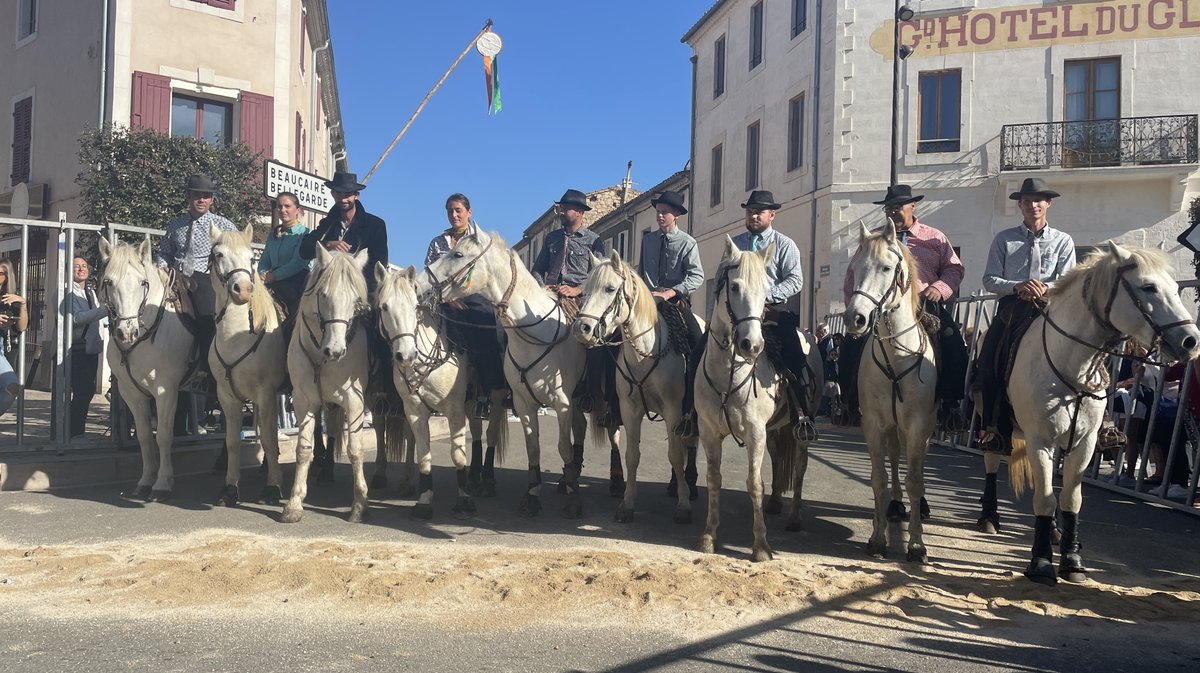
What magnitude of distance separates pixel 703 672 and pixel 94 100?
17.7 m

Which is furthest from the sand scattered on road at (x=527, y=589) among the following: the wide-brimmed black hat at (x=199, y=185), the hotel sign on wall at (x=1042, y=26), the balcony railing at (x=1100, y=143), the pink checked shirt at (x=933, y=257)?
the hotel sign on wall at (x=1042, y=26)

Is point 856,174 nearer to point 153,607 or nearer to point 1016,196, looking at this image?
point 1016,196

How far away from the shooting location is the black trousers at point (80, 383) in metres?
8.91

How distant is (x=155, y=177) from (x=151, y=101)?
11.9ft

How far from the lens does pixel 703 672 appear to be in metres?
3.74

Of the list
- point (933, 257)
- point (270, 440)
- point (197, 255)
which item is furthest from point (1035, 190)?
point (197, 255)

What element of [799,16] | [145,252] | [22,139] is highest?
[799,16]

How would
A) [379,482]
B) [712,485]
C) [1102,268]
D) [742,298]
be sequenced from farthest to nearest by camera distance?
[379,482]
[712,485]
[742,298]
[1102,268]

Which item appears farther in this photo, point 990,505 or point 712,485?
point 990,505

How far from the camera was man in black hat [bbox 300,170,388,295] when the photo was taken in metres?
8.05

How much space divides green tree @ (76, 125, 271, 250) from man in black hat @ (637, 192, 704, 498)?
29.7 ft

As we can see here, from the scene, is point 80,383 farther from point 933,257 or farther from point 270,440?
point 933,257

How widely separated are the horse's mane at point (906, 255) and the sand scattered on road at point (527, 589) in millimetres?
1785

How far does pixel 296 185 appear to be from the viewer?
11.5m
